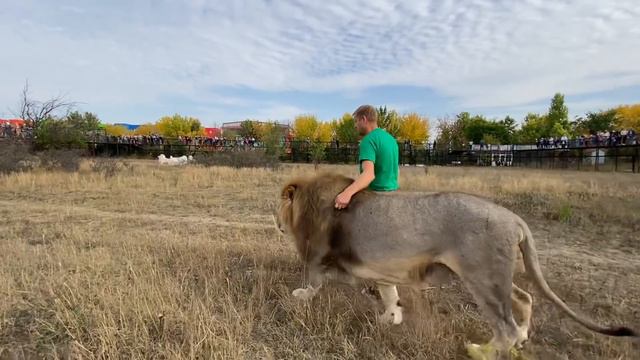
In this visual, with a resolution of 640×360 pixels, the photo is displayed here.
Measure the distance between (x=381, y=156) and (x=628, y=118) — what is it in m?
75.9

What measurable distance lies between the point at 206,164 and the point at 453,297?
25030 mm

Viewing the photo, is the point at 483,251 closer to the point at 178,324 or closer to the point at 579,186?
the point at 178,324

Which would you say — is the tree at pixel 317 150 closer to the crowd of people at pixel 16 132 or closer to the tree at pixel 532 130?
the crowd of people at pixel 16 132

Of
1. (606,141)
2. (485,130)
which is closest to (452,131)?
(485,130)

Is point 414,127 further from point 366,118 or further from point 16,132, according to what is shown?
point 366,118

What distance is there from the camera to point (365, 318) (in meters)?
4.22

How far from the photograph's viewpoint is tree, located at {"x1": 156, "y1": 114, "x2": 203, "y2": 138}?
290ft

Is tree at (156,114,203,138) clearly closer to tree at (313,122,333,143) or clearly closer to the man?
tree at (313,122,333,143)

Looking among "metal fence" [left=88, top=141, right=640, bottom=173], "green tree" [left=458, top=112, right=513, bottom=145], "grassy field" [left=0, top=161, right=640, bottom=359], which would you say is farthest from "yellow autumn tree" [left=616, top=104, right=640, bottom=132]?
"grassy field" [left=0, top=161, right=640, bottom=359]

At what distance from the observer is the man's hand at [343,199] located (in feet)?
12.8

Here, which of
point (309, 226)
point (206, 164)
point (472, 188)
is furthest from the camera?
point (206, 164)

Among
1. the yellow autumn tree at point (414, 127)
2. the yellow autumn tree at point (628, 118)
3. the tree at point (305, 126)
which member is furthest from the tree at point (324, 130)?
the yellow autumn tree at point (628, 118)

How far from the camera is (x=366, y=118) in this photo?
443cm

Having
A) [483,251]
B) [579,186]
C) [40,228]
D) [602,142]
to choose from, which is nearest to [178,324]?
[483,251]
